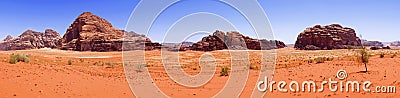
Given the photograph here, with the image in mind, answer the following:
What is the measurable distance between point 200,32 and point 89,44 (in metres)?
69.2

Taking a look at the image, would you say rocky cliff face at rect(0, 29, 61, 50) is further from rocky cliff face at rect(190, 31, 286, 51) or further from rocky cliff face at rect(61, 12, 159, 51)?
rocky cliff face at rect(190, 31, 286, 51)

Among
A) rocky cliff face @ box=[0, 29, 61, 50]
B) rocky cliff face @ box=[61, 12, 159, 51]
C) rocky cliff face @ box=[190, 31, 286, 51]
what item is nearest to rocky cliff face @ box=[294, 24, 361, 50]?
rocky cliff face @ box=[190, 31, 286, 51]

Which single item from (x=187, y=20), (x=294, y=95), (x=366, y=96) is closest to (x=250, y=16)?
(x=187, y=20)

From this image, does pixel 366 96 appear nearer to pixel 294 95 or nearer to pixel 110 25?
pixel 294 95

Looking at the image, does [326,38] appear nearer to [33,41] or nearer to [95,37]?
[95,37]

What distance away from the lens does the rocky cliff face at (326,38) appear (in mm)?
81188

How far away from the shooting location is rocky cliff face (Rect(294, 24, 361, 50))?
81188mm

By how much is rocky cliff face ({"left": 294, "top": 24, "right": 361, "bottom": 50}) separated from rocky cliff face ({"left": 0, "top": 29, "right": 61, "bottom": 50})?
71831 mm

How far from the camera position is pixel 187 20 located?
34.0 feet

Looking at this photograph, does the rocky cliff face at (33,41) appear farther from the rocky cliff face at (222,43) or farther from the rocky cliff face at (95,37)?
the rocky cliff face at (222,43)

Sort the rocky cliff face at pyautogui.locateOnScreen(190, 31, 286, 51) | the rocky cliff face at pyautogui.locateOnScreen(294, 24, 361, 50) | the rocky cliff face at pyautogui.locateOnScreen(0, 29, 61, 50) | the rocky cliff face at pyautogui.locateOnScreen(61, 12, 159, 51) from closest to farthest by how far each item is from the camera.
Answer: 1. the rocky cliff face at pyautogui.locateOnScreen(61, 12, 159, 51)
2. the rocky cliff face at pyautogui.locateOnScreen(190, 31, 286, 51)
3. the rocky cliff face at pyautogui.locateOnScreen(294, 24, 361, 50)
4. the rocky cliff face at pyautogui.locateOnScreen(0, 29, 61, 50)

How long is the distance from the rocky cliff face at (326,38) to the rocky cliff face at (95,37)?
141ft

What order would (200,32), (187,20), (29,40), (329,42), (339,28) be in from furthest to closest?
(29,40)
(339,28)
(329,42)
(200,32)
(187,20)

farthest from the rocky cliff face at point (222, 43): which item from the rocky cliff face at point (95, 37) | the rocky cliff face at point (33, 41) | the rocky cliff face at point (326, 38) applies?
the rocky cliff face at point (33, 41)
